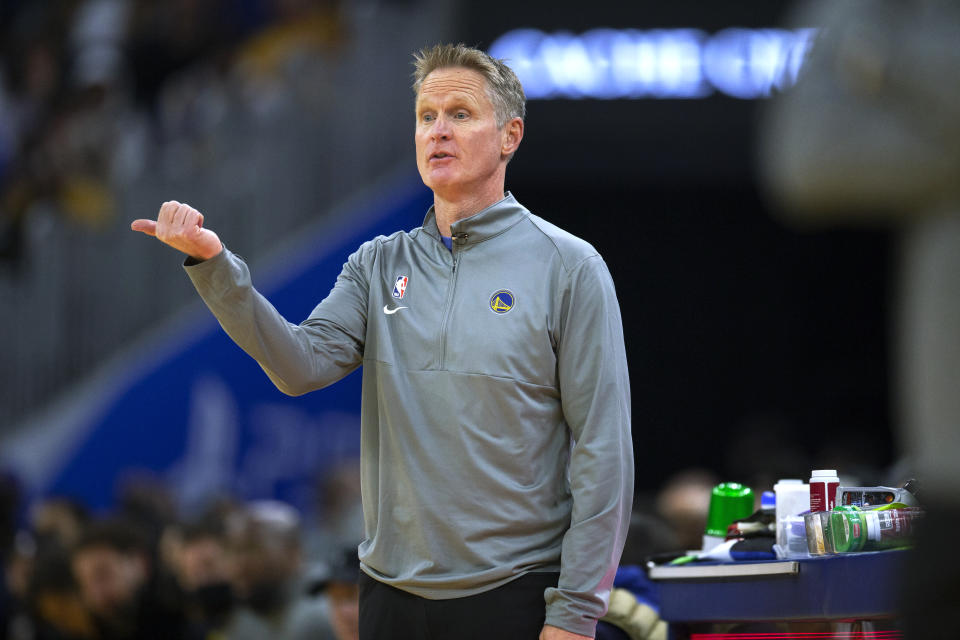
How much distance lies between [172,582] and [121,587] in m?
0.25

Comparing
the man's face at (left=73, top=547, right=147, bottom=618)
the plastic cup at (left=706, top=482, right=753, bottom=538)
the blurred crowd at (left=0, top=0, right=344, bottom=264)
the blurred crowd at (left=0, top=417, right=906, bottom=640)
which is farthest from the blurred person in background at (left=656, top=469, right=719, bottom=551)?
the blurred crowd at (left=0, top=0, right=344, bottom=264)

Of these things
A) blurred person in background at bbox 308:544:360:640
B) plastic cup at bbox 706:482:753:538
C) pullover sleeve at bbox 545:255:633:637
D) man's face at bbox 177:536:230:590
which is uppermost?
pullover sleeve at bbox 545:255:633:637

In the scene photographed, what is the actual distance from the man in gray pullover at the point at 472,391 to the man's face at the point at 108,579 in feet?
12.0

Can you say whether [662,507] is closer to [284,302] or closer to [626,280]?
[284,302]

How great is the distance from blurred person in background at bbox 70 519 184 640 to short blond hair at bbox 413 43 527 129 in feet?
12.2

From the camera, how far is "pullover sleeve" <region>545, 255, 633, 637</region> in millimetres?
2578

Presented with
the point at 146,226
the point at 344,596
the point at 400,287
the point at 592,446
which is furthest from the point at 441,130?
the point at 344,596

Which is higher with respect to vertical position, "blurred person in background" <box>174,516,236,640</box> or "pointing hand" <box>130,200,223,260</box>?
"pointing hand" <box>130,200,223,260</box>

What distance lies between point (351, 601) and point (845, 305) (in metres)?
9.47

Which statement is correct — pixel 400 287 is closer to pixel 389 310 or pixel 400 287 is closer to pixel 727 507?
pixel 389 310

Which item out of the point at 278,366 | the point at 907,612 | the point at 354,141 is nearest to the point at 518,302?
the point at 278,366

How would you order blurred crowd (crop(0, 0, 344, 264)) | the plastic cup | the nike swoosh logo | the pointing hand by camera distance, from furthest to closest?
blurred crowd (crop(0, 0, 344, 264)), the plastic cup, the nike swoosh logo, the pointing hand

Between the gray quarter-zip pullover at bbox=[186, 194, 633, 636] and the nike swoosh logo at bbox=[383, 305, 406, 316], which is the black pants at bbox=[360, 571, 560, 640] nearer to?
the gray quarter-zip pullover at bbox=[186, 194, 633, 636]

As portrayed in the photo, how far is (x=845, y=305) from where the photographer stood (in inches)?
518
